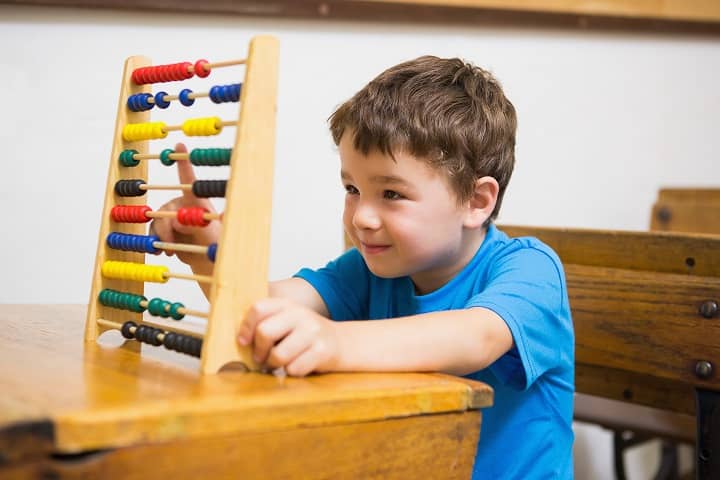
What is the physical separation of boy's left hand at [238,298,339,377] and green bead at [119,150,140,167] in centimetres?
33

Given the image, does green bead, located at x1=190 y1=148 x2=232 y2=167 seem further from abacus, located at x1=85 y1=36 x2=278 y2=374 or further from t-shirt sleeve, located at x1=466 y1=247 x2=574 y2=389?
t-shirt sleeve, located at x1=466 y1=247 x2=574 y2=389

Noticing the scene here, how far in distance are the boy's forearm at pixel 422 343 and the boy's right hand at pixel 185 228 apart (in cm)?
38

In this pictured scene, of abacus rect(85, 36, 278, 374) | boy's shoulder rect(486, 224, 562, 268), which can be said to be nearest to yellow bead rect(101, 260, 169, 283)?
abacus rect(85, 36, 278, 374)

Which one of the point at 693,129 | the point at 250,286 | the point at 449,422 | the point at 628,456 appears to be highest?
the point at 693,129

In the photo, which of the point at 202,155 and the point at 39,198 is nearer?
the point at 202,155

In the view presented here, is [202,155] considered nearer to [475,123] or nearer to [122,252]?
[122,252]

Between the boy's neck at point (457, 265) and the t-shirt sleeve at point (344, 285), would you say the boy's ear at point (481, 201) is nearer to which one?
the boy's neck at point (457, 265)

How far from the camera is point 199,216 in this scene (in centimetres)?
99

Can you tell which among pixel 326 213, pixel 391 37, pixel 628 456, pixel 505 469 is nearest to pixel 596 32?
pixel 391 37

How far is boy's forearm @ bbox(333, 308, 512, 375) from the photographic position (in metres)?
0.90

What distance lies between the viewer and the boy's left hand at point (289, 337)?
850 millimetres

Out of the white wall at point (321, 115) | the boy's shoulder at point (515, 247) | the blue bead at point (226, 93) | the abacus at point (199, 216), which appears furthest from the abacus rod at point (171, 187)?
the white wall at point (321, 115)

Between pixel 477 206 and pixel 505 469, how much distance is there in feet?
1.14

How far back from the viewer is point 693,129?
263 centimetres
